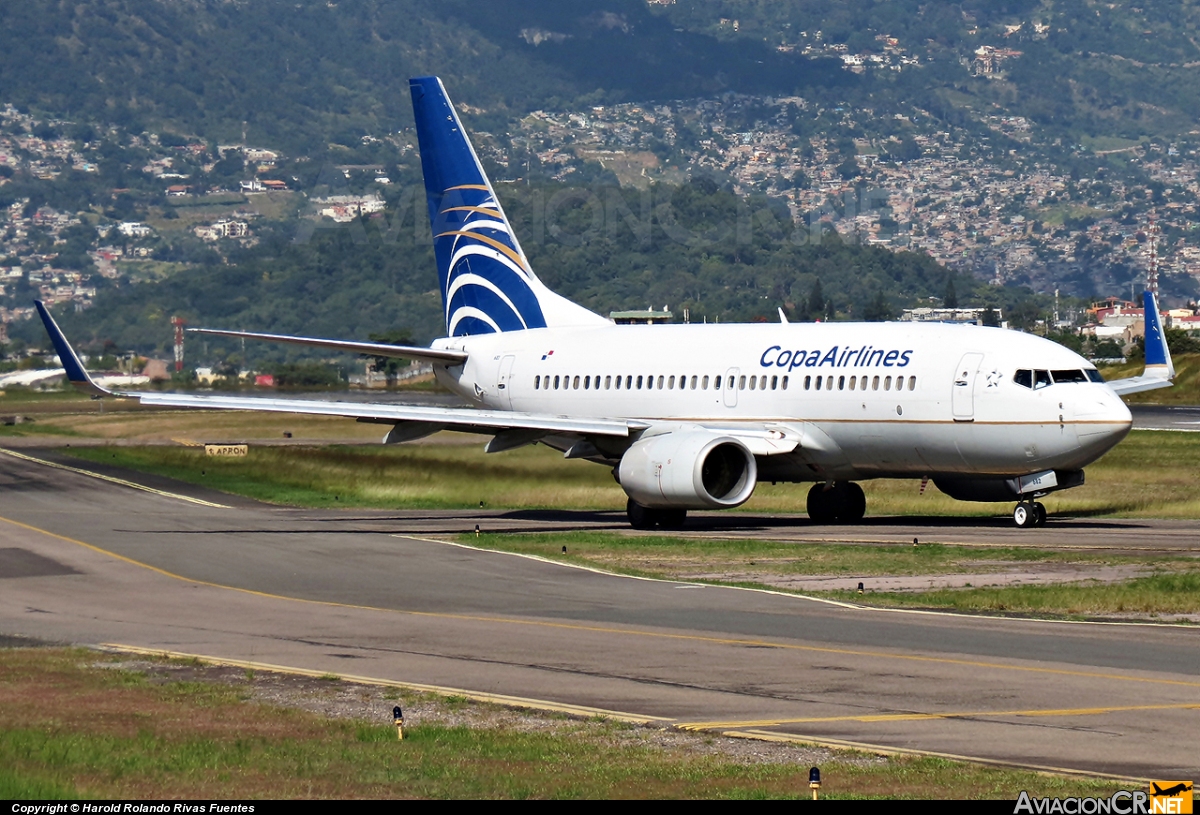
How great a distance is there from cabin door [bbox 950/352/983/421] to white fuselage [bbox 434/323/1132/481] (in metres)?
0.03

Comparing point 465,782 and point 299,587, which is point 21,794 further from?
point 299,587

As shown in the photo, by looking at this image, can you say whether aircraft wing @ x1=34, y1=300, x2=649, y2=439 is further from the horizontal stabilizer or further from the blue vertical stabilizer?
the blue vertical stabilizer

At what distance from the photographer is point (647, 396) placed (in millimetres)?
43312

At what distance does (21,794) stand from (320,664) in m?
7.80

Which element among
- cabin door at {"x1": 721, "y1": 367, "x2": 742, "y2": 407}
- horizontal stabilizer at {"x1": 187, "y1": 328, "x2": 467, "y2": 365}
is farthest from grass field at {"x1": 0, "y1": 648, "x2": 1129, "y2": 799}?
cabin door at {"x1": 721, "y1": 367, "x2": 742, "y2": 407}

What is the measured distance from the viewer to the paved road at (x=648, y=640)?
16172 mm

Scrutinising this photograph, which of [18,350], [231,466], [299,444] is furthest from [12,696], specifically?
[18,350]

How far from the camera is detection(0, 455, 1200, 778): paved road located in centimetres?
1617

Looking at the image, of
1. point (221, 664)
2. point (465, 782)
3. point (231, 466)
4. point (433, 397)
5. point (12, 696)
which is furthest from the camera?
point (433, 397)

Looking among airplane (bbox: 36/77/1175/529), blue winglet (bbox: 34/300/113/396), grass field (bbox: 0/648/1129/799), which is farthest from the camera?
blue winglet (bbox: 34/300/113/396)

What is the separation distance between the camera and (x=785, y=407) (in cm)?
4000

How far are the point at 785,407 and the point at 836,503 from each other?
3.35 m

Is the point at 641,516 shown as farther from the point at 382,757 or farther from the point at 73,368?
the point at 382,757

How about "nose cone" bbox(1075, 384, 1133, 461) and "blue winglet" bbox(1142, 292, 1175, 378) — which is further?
"blue winglet" bbox(1142, 292, 1175, 378)
